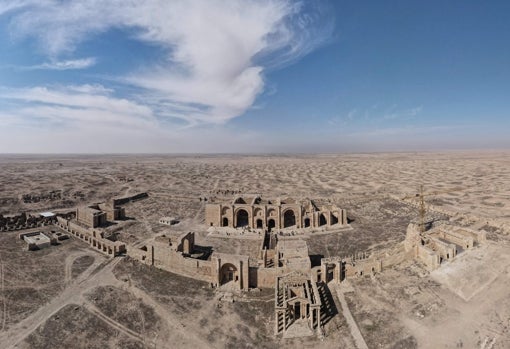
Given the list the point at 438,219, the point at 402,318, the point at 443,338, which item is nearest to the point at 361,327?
the point at 402,318

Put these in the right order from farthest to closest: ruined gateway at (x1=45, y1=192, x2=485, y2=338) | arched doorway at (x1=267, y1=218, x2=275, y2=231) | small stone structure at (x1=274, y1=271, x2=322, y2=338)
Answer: arched doorway at (x1=267, y1=218, x2=275, y2=231) < ruined gateway at (x1=45, y1=192, x2=485, y2=338) < small stone structure at (x1=274, y1=271, x2=322, y2=338)

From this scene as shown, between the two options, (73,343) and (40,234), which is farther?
(40,234)

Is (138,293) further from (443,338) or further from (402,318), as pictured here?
(443,338)

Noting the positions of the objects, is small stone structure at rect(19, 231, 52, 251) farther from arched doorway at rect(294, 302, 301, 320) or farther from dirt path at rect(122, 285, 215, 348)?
arched doorway at rect(294, 302, 301, 320)

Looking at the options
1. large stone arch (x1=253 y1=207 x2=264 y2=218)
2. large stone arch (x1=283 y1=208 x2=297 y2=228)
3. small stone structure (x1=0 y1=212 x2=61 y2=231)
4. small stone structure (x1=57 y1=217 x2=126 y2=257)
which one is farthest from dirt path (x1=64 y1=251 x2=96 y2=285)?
large stone arch (x1=283 y1=208 x2=297 y2=228)

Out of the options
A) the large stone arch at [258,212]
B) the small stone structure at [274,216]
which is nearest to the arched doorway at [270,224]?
the small stone structure at [274,216]

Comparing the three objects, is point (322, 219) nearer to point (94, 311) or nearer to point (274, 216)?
point (274, 216)

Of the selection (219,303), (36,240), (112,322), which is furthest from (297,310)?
(36,240)
